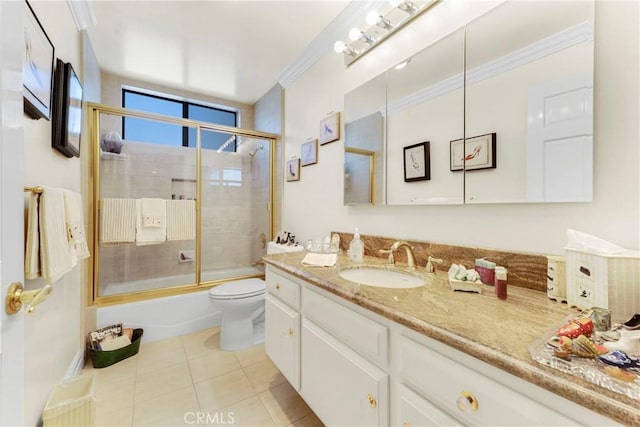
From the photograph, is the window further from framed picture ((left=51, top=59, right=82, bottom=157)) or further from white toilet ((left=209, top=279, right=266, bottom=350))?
white toilet ((left=209, top=279, right=266, bottom=350))

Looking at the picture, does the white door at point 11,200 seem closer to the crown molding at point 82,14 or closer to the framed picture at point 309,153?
the crown molding at point 82,14

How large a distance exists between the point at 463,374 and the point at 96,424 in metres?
1.78

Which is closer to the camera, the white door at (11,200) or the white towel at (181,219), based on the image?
the white door at (11,200)

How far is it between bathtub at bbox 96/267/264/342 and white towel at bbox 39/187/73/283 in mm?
1158

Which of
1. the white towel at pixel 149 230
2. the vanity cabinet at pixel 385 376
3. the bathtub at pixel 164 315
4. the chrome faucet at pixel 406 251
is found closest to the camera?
the vanity cabinet at pixel 385 376

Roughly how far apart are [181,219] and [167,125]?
109 cm

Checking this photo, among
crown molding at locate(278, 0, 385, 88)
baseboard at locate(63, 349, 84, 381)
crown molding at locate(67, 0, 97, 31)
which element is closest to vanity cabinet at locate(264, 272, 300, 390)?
baseboard at locate(63, 349, 84, 381)

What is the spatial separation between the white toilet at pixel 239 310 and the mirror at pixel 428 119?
3.49 feet

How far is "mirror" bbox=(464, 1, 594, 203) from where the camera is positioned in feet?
2.82

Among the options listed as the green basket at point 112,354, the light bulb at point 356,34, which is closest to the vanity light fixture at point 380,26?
the light bulb at point 356,34

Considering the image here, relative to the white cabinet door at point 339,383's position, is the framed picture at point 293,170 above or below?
above

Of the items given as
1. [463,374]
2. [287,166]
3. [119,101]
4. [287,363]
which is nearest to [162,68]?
[119,101]

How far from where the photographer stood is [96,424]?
1.32 meters

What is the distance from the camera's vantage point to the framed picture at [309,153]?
2.14m
